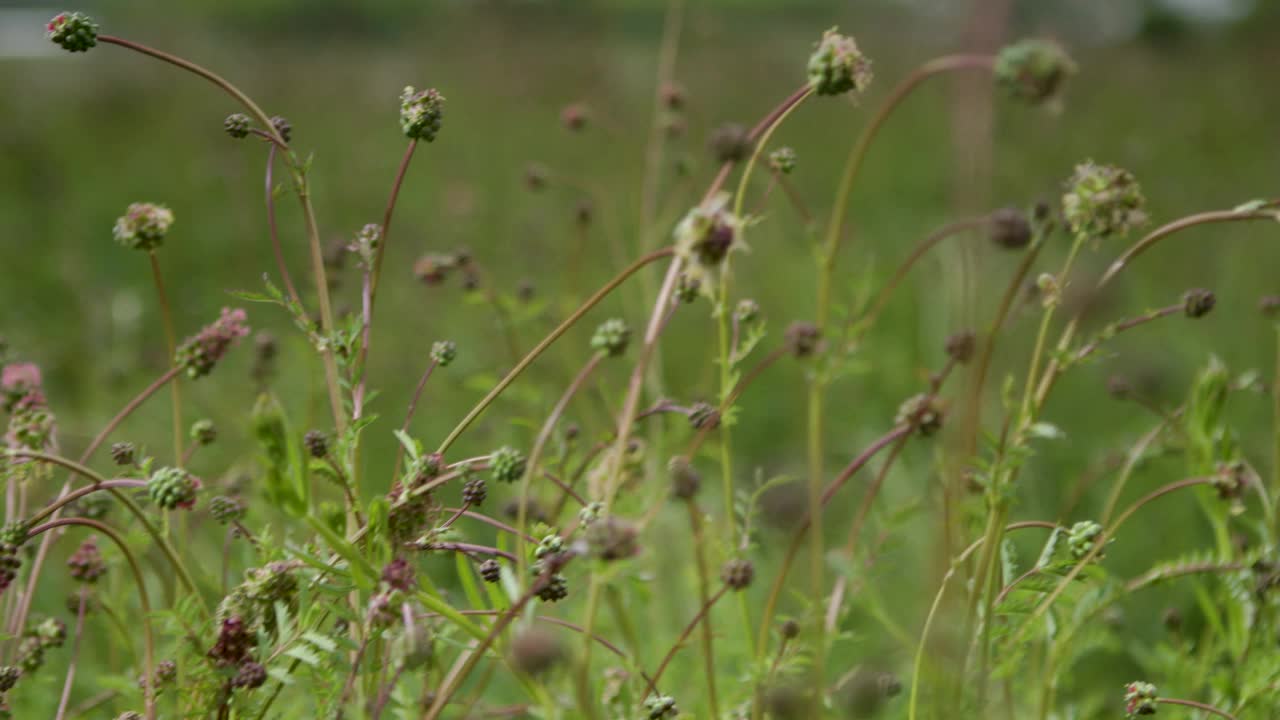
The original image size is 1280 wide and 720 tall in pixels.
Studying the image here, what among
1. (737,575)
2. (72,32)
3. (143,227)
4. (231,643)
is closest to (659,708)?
(737,575)

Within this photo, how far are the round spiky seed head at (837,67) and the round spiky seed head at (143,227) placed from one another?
612mm

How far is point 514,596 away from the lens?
2.41 ft

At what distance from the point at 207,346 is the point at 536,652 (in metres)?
0.57

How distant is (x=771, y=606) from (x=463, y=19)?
7.03 meters

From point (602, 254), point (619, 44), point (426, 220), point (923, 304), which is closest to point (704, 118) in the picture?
point (923, 304)

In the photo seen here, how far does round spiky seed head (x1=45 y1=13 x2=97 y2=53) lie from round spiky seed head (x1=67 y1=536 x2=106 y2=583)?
546 mm

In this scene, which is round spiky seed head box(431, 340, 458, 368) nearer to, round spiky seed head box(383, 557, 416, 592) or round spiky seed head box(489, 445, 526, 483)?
round spiky seed head box(489, 445, 526, 483)

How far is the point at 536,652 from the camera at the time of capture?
0.65 m

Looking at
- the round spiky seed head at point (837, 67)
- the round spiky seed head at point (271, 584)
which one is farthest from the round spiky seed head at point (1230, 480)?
the round spiky seed head at point (271, 584)

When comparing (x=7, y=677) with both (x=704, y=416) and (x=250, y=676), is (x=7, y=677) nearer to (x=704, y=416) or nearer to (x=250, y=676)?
(x=250, y=676)

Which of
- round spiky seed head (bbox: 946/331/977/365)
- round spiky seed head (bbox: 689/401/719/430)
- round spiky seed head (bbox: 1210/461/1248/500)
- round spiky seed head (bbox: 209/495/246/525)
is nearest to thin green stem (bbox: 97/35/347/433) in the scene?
round spiky seed head (bbox: 209/495/246/525)

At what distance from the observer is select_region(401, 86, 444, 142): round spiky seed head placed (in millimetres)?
964

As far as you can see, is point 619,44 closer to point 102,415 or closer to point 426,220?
point 426,220

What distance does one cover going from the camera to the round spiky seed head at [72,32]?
3.04 feet
